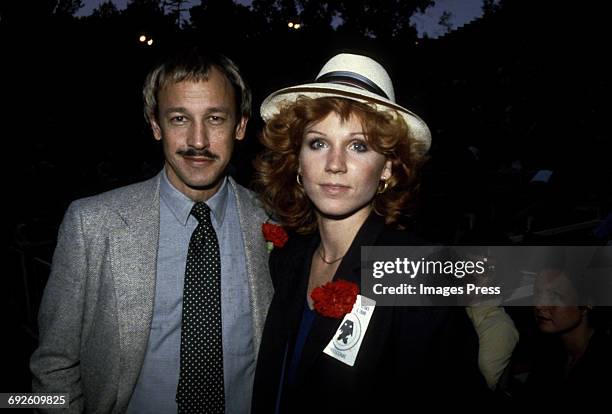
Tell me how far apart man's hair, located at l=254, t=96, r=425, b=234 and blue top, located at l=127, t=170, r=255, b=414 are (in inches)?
15.0

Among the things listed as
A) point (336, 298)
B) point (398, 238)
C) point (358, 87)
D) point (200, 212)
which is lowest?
point (336, 298)

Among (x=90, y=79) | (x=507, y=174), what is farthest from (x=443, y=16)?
(x=90, y=79)

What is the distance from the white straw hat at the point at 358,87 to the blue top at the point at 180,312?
826mm

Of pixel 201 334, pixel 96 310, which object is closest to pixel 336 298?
pixel 201 334

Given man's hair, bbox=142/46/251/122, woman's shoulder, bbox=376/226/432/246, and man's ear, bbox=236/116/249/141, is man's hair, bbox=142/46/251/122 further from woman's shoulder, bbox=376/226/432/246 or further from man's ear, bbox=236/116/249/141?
woman's shoulder, bbox=376/226/432/246

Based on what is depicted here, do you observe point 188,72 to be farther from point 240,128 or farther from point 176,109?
point 240,128

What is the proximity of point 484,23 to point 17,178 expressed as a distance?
37.9 ft

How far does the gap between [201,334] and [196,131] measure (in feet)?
3.51

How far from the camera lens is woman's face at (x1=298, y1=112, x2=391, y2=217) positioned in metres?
2.13

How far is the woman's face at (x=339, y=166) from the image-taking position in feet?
7.00

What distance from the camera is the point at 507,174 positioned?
46.6ft

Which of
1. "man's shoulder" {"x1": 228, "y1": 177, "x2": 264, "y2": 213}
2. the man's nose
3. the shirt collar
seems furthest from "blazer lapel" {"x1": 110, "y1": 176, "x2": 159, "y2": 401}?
"man's shoulder" {"x1": 228, "y1": 177, "x2": 264, "y2": 213}

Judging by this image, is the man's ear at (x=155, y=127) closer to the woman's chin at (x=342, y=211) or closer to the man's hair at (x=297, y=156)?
the man's hair at (x=297, y=156)

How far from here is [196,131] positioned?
2289mm
